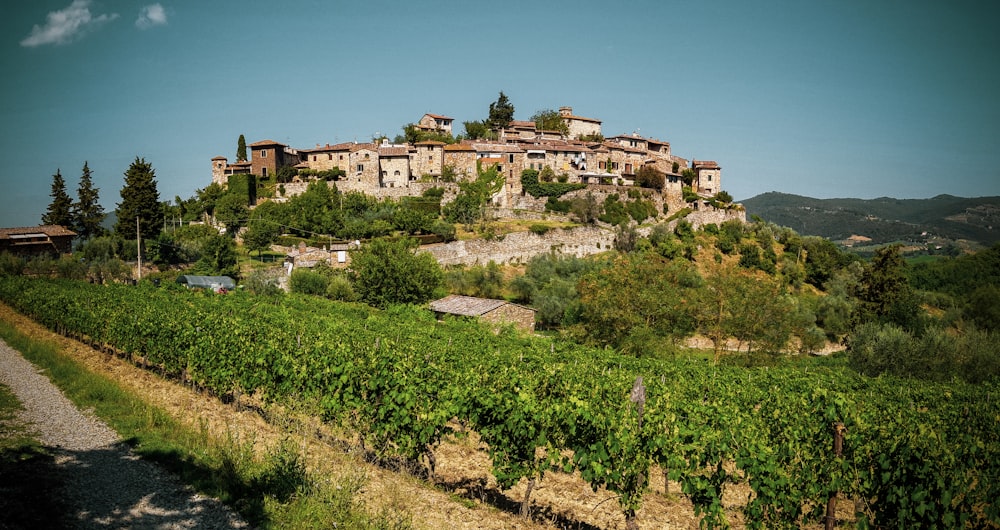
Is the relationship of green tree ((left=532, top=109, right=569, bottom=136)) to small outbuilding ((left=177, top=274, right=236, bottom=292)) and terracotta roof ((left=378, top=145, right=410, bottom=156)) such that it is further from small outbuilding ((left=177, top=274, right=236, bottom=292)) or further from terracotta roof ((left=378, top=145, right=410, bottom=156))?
small outbuilding ((left=177, top=274, right=236, bottom=292))

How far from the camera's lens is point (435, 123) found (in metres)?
74.9

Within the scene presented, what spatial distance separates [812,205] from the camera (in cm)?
15425

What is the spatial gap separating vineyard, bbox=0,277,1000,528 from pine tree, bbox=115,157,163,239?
27238 millimetres

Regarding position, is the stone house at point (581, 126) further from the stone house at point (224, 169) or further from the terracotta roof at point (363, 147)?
the stone house at point (224, 169)

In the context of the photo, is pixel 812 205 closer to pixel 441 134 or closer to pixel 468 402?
pixel 441 134

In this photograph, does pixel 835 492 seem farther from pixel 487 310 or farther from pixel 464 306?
pixel 464 306

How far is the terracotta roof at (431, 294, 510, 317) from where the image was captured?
2815cm

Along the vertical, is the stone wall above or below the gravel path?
above

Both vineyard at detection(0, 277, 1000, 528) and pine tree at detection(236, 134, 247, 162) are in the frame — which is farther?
pine tree at detection(236, 134, 247, 162)

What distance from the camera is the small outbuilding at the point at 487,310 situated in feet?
92.6

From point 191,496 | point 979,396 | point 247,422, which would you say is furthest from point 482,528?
point 979,396

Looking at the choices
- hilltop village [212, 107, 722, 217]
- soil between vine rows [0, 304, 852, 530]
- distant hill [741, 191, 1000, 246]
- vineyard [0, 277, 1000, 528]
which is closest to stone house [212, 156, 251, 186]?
hilltop village [212, 107, 722, 217]

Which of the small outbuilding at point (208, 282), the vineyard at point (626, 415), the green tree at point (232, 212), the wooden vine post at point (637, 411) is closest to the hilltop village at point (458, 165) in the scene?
the green tree at point (232, 212)

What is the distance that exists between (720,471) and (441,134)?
6453 cm
